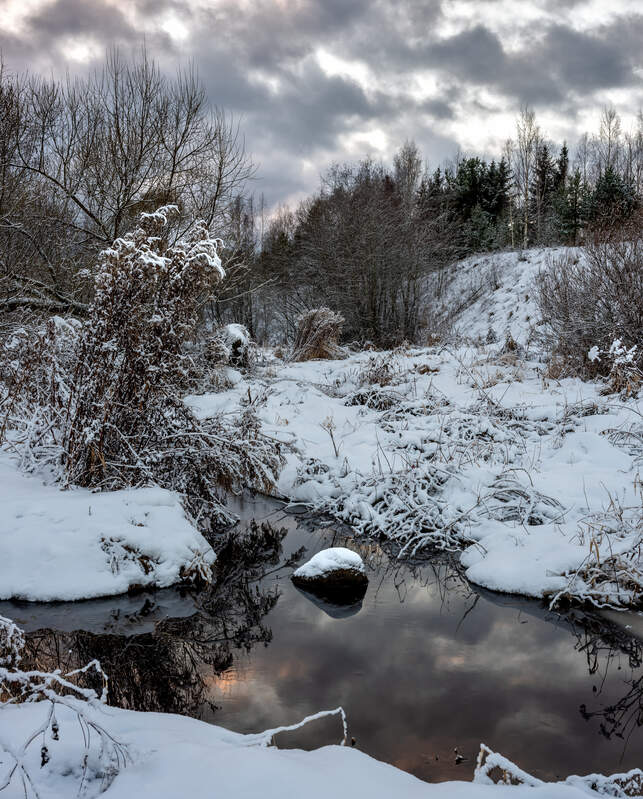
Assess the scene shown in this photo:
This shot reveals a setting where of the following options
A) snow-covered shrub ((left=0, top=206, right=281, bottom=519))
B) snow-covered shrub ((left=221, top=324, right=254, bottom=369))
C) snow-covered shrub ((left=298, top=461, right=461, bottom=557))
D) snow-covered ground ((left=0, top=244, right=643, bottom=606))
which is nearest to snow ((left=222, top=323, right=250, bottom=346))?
snow-covered shrub ((left=221, top=324, right=254, bottom=369))

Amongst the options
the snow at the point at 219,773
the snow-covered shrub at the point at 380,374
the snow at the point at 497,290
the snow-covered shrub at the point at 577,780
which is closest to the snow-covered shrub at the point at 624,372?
the snow-covered shrub at the point at 380,374

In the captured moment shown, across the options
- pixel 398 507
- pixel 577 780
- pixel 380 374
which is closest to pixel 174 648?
pixel 577 780

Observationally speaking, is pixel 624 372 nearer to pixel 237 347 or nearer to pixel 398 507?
pixel 398 507

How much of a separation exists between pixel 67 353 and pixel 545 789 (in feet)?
17.1

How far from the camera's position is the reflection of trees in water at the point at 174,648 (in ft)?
10.2

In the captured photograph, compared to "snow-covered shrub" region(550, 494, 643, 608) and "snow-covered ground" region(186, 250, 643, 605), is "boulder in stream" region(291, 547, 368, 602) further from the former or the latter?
"snow-covered shrub" region(550, 494, 643, 608)

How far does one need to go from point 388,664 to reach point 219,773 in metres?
1.69

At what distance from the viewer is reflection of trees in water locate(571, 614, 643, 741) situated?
285cm

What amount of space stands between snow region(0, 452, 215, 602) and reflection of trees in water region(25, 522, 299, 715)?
1.00ft

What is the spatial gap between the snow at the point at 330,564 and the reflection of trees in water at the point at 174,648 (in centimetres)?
30

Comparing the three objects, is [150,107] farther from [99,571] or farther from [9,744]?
[9,744]

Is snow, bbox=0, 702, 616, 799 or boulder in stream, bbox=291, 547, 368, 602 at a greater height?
snow, bbox=0, 702, 616, 799

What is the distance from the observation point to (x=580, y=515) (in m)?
4.91

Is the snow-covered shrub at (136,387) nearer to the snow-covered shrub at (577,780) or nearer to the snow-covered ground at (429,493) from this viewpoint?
the snow-covered ground at (429,493)
